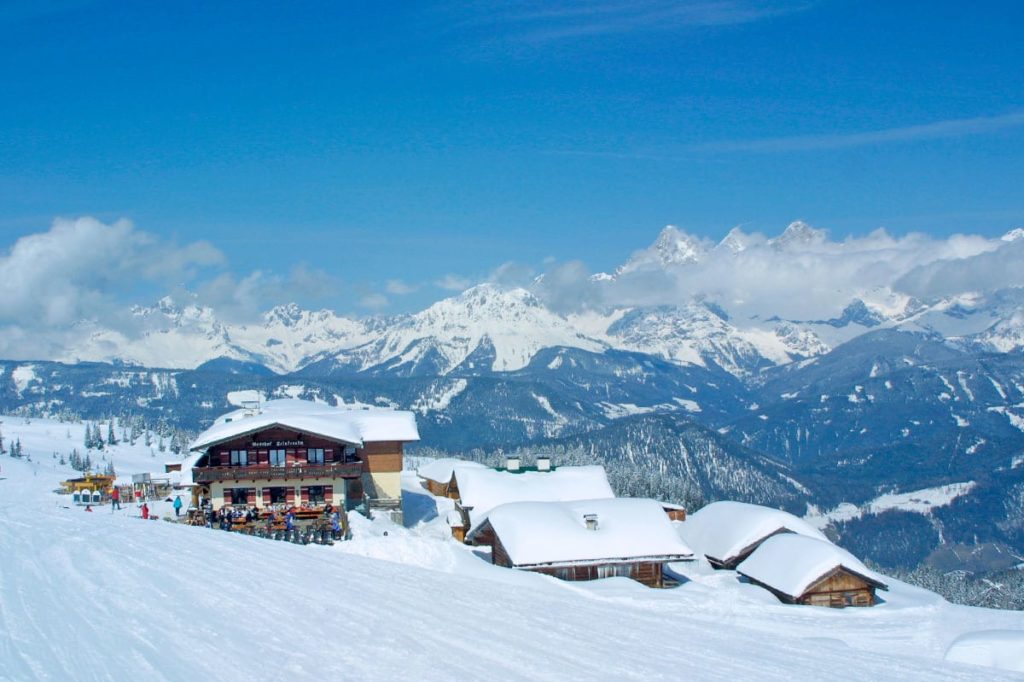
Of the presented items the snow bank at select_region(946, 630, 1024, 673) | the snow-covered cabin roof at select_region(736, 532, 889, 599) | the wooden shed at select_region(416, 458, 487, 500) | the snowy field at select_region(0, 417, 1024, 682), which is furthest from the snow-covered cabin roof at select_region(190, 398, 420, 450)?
the snow bank at select_region(946, 630, 1024, 673)

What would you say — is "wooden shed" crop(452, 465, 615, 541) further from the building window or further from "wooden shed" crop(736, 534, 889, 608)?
"wooden shed" crop(736, 534, 889, 608)

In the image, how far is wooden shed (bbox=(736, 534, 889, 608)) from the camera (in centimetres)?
4750

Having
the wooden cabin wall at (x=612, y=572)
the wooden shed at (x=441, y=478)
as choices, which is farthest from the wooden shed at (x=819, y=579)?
the wooden shed at (x=441, y=478)

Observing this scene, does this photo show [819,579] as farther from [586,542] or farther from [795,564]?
[586,542]

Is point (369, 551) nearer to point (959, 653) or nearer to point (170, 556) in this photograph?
point (170, 556)

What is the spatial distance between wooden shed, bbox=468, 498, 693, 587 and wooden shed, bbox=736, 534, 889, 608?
188 inches

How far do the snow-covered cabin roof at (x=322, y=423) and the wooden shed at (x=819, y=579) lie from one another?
1033 inches

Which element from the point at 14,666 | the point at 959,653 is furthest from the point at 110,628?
the point at 959,653

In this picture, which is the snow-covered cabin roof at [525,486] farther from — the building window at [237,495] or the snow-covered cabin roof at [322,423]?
the building window at [237,495]

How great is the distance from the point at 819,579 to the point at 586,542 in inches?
470

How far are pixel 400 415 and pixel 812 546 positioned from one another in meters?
31.3

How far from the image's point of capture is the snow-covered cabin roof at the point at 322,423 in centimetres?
5875

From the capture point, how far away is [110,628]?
22.4 meters

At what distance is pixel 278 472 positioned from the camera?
190ft
